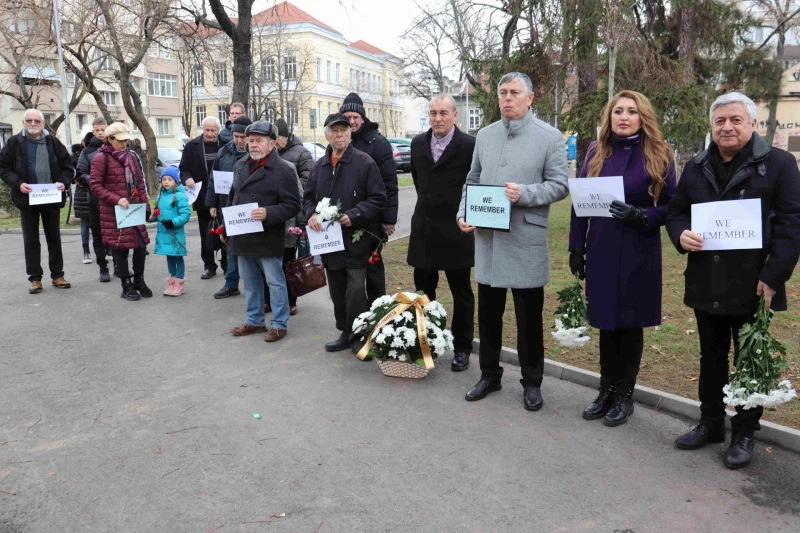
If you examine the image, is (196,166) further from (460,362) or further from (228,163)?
(460,362)

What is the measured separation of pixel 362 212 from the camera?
5.76 metres

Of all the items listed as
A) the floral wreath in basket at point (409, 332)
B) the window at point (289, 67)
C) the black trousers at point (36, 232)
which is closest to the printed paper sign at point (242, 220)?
the floral wreath in basket at point (409, 332)

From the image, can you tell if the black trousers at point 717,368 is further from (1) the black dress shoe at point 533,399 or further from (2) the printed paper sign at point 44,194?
(2) the printed paper sign at point 44,194

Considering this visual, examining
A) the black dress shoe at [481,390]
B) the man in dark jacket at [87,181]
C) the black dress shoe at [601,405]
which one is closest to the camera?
the black dress shoe at [601,405]

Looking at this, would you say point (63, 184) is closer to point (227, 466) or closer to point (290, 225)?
point (290, 225)

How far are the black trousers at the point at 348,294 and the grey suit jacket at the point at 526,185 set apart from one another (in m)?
1.61

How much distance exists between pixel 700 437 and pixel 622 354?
27.0 inches

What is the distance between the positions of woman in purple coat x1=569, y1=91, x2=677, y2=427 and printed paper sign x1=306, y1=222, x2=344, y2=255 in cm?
214

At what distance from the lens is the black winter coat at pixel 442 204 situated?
5359 mm

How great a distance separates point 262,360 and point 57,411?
1.68m

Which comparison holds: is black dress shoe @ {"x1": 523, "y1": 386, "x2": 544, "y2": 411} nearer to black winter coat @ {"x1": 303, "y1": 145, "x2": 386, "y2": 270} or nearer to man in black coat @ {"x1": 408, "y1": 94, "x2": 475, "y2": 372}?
man in black coat @ {"x1": 408, "y1": 94, "x2": 475, "y2": 372}

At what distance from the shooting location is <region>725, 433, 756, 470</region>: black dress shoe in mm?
3816

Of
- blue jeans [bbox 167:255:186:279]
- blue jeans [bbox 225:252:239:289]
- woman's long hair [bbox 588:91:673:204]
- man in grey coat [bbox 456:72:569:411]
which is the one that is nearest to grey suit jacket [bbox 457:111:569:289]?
man in grey coat [bbox 456:72:569:411]

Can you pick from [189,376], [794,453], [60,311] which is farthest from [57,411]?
[794,453]
